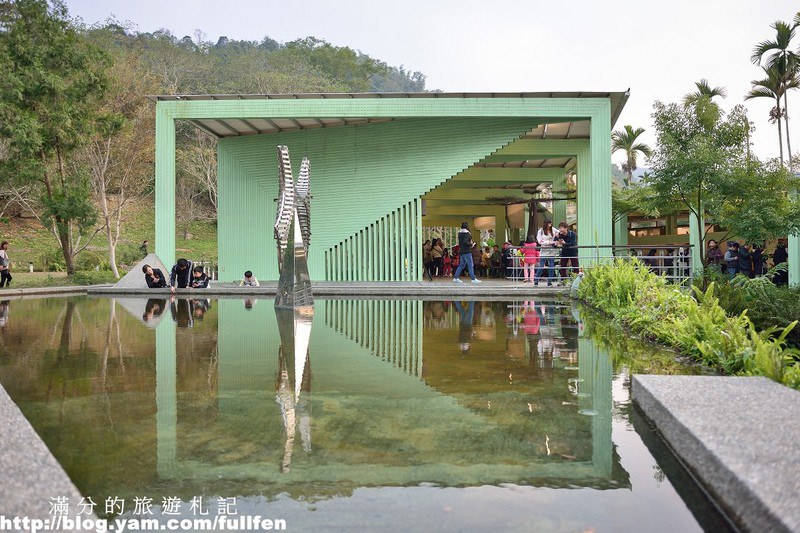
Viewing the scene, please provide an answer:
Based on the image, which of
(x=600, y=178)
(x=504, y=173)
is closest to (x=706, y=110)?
(x=600, y=178)

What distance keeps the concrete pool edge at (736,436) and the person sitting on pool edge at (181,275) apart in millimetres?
14890

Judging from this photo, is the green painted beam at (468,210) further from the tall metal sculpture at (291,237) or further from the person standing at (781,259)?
the tall metal sculpture at (291,237)

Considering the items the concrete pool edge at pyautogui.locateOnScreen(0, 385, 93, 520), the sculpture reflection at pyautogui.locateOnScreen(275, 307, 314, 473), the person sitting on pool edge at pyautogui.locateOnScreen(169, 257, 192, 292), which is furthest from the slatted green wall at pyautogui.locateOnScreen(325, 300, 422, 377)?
the person sitting on pool edge at pyautogui.locateOnScreen(169, 257, 192, 292)

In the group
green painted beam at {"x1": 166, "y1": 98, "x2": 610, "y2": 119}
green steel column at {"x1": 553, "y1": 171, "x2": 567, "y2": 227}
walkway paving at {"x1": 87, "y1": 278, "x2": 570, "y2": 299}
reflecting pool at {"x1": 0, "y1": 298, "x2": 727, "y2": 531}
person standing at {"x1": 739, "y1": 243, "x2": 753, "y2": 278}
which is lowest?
reflecting pool at {"x1": 0, "y1": 298, "x2": 727, "y2": 531}

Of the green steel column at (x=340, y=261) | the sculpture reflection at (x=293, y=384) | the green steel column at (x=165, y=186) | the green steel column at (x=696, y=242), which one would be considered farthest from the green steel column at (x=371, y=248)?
the sculpture reflection at (x=293, y=384)

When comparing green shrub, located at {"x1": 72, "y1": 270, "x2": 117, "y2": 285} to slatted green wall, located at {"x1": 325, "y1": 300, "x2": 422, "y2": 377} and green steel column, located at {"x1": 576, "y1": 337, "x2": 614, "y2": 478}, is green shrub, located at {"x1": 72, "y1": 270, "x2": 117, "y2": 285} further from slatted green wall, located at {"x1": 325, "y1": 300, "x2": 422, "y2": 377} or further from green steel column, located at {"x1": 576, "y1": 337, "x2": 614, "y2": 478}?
green steel column, located at {"x1": 576, "y1": 337, "x2": 614, "y2": 478}

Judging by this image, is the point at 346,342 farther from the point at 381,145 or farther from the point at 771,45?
the point at 771,45

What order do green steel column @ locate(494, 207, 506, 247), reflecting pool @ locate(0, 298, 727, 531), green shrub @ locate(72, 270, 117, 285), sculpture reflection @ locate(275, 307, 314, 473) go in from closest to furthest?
1. reflecting pool @ locate(0, 298, 727, 531)
2. sculpture reflection @ locate(275, 307, 314, 473)
3. green shrub @ locate(72, 270, 117, 285)
4. green steel column @ locate(494, 207, 506, 247)

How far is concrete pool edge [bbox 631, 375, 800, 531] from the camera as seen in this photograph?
2.69 metres

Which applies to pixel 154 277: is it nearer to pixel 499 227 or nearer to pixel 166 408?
pixel 166 408

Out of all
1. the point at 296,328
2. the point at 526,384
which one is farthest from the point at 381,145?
the point at 526,384

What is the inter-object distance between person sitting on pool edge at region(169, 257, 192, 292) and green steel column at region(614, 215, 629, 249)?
60.2 feet

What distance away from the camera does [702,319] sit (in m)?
7.11

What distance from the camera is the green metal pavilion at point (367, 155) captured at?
19250mm
